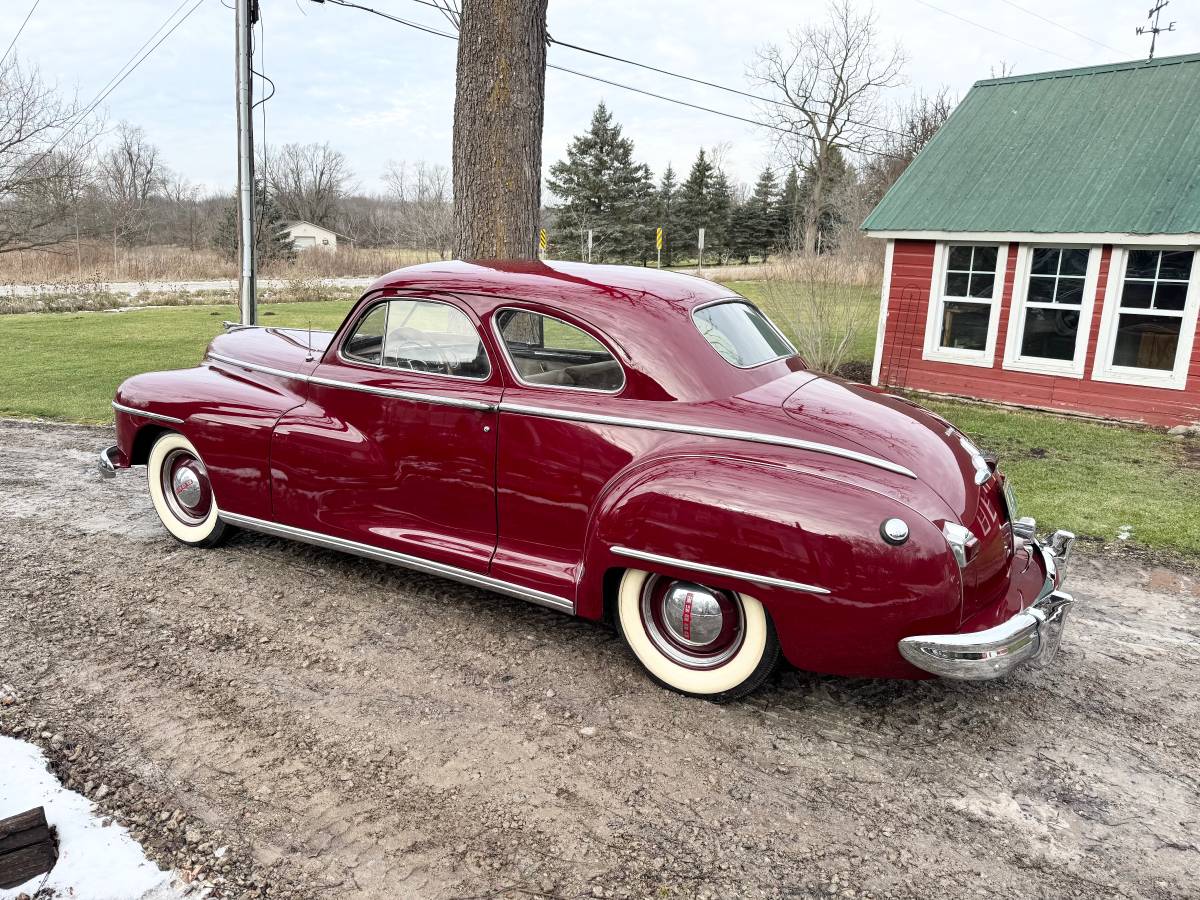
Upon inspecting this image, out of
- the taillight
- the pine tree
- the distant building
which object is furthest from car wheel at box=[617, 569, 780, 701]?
the distant building

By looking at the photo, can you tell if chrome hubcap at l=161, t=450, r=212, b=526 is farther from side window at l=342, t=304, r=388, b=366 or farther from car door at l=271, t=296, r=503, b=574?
side window at l=342, t=304, r=388, b=366

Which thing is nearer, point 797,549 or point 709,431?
point 797,549

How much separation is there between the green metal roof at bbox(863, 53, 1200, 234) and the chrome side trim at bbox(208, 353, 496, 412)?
893 centimetres

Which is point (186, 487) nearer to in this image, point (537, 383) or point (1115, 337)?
point (537, 383)

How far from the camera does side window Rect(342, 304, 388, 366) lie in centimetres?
429

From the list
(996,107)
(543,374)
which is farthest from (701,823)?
(996,107)

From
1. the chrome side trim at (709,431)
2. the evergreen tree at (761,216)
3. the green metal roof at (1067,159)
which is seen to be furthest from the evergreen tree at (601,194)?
the chrome side trim at (709,431)

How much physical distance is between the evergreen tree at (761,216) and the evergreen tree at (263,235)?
3070 cm

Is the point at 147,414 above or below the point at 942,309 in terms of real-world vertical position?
below

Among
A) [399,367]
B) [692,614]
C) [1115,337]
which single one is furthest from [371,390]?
[1115,337]

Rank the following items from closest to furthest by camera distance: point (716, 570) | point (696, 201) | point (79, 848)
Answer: point (79, 848)
point (716, 570)
point (696, 201)

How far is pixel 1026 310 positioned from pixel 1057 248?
847 mm

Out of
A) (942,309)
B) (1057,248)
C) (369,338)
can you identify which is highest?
(1057,248)

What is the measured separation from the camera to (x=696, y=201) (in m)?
56.8
